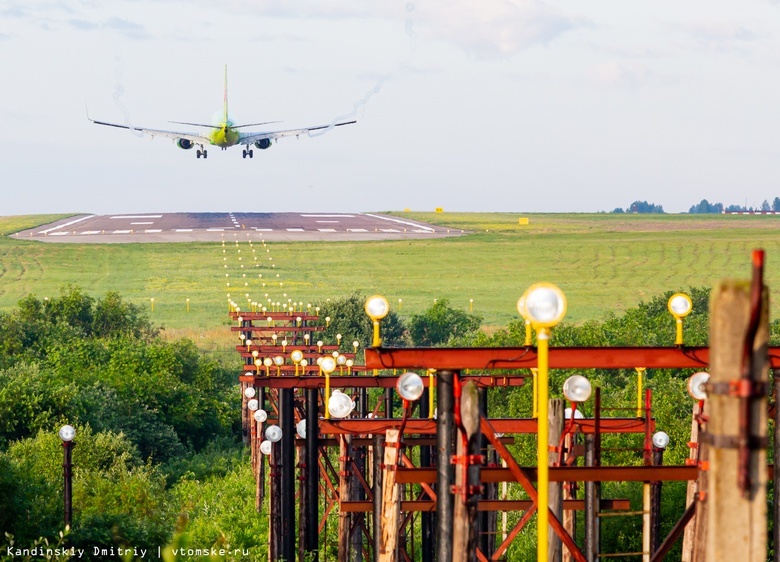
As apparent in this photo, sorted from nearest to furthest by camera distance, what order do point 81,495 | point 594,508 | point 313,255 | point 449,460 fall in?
1. point 449,460
2. point 594,508
3. point 81,495
4. point 313,255

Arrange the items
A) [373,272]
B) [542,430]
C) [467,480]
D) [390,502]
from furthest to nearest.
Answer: [373,272]
[390,502]
[467,480]
[542,430]

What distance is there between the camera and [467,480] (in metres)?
16.0

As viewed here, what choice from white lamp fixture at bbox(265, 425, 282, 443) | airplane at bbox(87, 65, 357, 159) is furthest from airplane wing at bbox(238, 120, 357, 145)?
white lamp fixture at bbox(265, 425, 282, 443)

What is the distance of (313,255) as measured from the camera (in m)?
180

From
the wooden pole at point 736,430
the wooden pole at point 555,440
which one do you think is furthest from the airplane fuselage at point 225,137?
the wooden pole at point 736,430

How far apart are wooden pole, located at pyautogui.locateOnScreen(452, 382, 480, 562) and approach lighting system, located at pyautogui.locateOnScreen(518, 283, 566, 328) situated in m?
2.92

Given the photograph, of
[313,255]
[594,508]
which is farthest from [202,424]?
[313,255]

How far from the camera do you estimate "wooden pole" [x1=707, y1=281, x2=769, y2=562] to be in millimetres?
10023

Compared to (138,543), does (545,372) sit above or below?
above

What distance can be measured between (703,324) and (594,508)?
3172 inches

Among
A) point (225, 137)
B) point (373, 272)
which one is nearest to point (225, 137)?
point (225, 137)

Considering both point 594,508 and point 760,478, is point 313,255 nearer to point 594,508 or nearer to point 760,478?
point 594,508

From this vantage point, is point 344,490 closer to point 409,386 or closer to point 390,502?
point 390,502

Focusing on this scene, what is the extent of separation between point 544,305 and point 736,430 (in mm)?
2877
